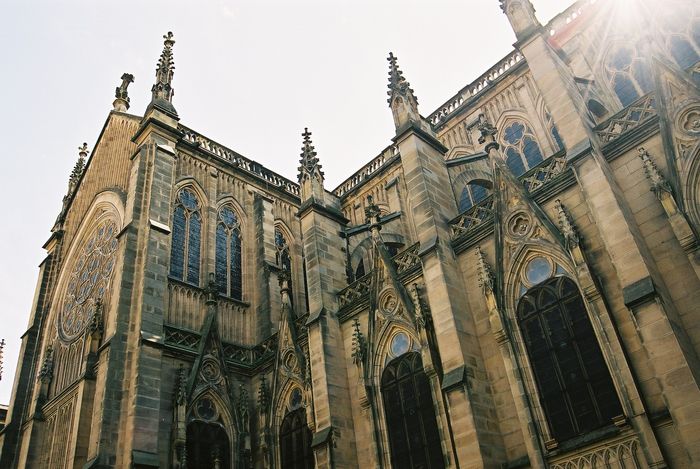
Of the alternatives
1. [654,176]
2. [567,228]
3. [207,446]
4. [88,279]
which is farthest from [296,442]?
[654,176]

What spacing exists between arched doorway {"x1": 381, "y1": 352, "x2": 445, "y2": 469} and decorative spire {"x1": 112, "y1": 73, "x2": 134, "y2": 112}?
1712cm

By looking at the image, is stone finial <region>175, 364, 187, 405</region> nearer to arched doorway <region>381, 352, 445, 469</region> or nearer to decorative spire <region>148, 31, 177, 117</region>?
arched doorway <region>381, 352, 445, 469</region>

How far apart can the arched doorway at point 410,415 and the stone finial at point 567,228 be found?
447 centimetres

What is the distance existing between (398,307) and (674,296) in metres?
6.32

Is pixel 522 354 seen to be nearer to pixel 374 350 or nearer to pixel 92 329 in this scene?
pixel 374 350

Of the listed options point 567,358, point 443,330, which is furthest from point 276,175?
point 567,358

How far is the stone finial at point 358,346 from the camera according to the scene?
15.0 meters

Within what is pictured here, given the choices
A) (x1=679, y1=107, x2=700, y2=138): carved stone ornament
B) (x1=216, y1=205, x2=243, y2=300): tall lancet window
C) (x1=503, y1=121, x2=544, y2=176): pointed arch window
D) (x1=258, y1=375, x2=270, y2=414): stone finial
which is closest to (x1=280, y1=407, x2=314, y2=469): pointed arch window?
(x1=258, y1=375, x2=270, y2=414): stone finial

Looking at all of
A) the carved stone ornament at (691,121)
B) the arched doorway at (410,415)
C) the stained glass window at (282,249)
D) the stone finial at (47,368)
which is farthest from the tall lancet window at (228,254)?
the carved stone ornament at (691,121)

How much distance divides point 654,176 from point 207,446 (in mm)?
12968

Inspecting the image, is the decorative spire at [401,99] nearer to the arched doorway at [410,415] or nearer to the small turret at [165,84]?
the arched doorway at [410,415]

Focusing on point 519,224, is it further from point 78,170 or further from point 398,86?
point 78,170

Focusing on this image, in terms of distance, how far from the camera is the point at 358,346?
15117 mm

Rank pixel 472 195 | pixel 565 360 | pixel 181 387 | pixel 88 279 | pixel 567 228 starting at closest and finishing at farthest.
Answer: pixel 565 360, pixel 567 228, pixel 181 387, pixel 88 279, pixel 472 195
